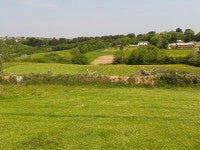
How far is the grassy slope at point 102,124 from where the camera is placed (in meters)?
4.48

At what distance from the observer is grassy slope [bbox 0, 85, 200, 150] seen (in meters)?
4.48

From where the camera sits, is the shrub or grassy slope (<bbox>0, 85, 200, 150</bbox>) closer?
grassy slope (<bbox>0, 85, 200, 150</bbox>)

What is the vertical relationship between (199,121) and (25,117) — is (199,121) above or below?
below

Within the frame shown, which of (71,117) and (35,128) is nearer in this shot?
(35,128)

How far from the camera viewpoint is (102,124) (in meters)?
5.60

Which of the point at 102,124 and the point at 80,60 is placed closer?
the point at 102,124

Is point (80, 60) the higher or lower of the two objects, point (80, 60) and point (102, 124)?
the lower

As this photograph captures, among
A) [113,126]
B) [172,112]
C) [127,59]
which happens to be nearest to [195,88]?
[172,112]

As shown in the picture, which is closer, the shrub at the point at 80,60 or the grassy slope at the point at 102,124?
the grassy slope at the point at 102,124

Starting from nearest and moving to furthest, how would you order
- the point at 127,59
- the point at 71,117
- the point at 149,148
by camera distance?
the point at 149,148 → the point at 71,117 → the point at 127,59

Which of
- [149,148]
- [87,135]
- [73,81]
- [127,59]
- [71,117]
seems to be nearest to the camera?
[149,148]

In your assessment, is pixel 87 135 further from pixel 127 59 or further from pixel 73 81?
pixel 127 59

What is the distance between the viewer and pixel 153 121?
5.77 metres

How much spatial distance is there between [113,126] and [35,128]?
2.42 metres
